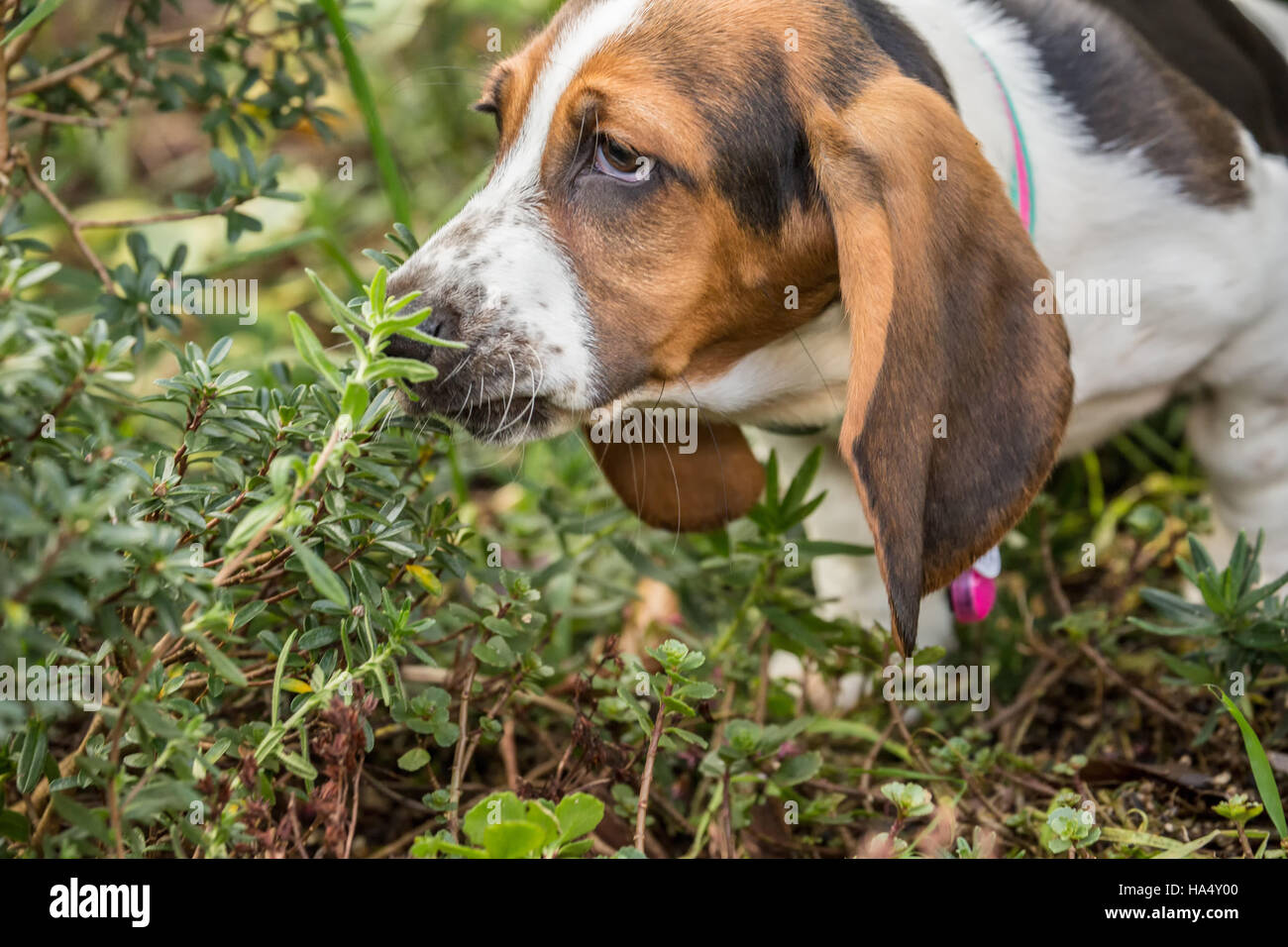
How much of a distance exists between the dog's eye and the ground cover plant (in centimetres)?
49

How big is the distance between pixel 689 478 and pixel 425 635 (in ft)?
2.92

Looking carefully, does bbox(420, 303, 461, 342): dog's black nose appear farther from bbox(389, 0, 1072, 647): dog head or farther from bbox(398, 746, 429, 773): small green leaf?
bbox(398, 746, 429, 773): small green leaf

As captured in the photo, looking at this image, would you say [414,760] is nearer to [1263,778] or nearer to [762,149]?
[762,149]

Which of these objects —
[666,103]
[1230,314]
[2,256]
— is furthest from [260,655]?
[1230,314]

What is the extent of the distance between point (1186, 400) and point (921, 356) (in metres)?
1.93

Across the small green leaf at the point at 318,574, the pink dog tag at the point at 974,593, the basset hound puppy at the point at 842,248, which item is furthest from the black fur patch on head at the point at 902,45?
the small green leaf at the point at 318,574

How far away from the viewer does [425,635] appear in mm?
3145

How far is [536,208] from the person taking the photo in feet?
9.50

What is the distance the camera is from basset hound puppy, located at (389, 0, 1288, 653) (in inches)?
106

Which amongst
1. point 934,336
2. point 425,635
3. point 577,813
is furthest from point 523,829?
point 934,336

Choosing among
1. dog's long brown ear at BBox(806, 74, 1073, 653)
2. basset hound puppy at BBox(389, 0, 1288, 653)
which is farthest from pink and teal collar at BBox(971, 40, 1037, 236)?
dog's long brown ear at BBox(806, 74, 1073, 653)

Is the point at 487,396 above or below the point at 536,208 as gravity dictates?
below
